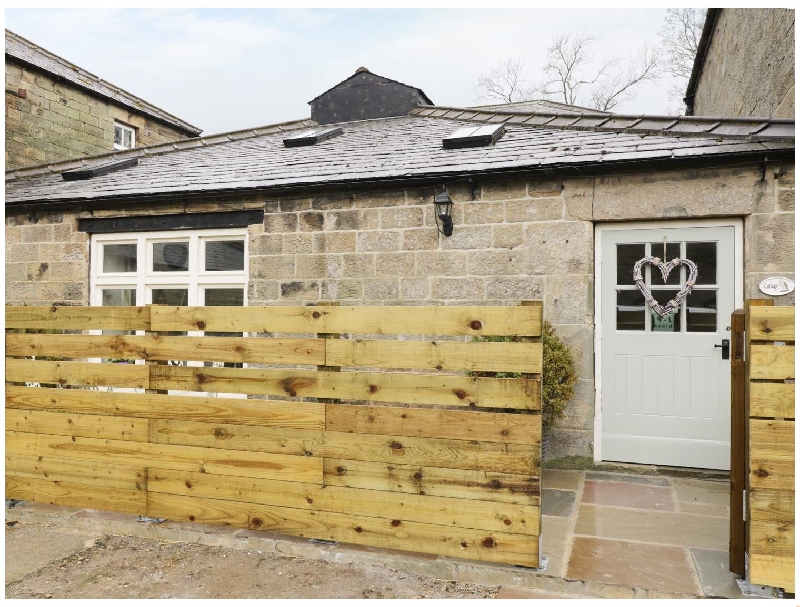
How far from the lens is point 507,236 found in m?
5.57

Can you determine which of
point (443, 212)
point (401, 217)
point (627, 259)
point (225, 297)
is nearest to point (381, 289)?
point (401, 217)

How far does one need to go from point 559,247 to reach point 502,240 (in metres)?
0.54

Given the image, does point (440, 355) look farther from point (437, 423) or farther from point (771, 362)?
point (771, 362)

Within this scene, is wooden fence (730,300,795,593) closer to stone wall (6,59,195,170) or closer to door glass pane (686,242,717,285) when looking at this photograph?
door glass pane (686,242,717,285)

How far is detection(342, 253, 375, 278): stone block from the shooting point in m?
6.04

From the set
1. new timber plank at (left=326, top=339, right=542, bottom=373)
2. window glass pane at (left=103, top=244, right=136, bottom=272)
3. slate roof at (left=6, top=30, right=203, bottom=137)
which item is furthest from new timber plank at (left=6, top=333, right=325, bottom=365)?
slate roof at (left=6, top=30, right=203, bottom=137)

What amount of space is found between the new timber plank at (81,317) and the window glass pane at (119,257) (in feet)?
9.15

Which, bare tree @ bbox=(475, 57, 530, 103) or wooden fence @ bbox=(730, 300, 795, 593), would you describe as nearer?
wooden fence @ bbox=(730, 300, 795, 593)

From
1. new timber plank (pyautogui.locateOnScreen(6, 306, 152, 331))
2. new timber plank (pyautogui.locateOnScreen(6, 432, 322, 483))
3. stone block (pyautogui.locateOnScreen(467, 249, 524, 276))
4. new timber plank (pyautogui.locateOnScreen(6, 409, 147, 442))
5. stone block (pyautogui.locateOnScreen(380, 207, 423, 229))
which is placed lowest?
new timber plank (pyautogui.locateOnScreen(6, 432, 322, 483))

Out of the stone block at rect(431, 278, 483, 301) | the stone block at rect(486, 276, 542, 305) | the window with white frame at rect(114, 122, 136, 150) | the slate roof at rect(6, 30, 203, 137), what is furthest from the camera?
the window with white frame at rect(114, 122, 136, 150)

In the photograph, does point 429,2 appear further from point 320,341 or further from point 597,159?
point 320,341

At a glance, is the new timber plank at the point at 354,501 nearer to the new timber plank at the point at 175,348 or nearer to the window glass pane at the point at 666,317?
the new timber plank at the point at 175,348

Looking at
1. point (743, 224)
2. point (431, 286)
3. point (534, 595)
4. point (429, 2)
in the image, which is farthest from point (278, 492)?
point (743, 224)

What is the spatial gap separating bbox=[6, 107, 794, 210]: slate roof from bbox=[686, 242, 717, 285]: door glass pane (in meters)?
0.77
